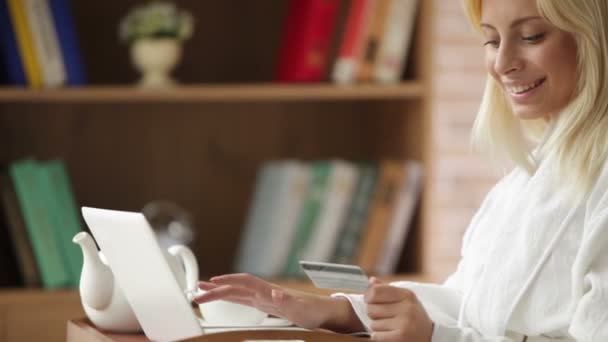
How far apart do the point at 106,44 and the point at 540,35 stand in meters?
1.71

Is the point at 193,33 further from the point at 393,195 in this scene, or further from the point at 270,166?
the point at 393,195

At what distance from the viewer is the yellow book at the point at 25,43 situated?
2502mm

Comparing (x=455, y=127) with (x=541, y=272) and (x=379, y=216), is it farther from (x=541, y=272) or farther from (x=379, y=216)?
(x=541, y=272)

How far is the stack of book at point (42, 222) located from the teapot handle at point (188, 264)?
103 centimetres

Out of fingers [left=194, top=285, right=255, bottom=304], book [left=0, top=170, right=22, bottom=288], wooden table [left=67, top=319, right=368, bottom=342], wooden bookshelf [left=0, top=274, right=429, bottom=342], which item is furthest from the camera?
book [left=0, top=170, right=22, bottom=288]

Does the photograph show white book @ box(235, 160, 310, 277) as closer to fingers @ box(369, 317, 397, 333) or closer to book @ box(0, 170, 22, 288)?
book @ box(0, 170, 22, 288)

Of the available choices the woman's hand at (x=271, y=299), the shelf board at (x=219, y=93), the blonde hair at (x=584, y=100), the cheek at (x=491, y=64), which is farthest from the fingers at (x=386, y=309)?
the shelf board at (x=219, y=93)

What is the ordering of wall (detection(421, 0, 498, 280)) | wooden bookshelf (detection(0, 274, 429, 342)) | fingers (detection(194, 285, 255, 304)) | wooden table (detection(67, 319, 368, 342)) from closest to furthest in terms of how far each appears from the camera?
wooden table (detection(67, 319, 368, 342)) < fingers (detection(194, 285, 255, 304)) < wooden bookshelf (detection(0, 274, 429, 342)) < wall (detection(421, 0, 498, 280))

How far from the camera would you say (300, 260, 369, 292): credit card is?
4.16 ft

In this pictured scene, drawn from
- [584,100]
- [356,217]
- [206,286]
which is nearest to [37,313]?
[356,217]

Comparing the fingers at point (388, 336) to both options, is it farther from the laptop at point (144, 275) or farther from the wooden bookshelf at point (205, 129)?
the wooden bookshelf at point (205, 129)

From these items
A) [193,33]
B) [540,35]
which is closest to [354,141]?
[193,33]

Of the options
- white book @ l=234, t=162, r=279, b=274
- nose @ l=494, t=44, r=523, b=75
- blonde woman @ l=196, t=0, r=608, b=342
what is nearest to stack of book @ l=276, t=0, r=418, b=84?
white book @ l=234, t=162, r=279, b=274

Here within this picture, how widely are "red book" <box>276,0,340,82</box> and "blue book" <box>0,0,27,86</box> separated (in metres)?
0.68
